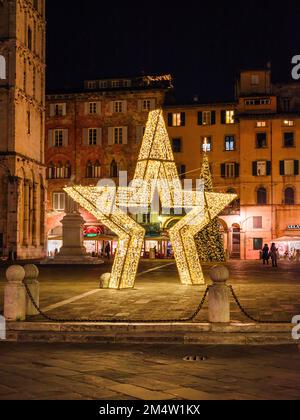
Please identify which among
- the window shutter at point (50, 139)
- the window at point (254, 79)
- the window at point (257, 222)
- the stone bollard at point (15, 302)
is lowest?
the stone bollard at point (15, 302)

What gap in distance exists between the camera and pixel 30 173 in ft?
197

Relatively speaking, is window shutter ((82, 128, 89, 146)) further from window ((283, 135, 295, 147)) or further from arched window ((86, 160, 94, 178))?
window ((283, 135, 295, 147))

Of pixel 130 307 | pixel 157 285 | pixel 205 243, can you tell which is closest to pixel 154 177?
pixel 157 285

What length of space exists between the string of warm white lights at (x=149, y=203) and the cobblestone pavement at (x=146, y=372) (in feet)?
30.3

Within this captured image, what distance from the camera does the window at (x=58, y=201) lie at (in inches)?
2554

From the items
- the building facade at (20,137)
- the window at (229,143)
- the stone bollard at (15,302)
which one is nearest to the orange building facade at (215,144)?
the window at (229,143)

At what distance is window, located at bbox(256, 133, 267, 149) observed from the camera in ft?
192

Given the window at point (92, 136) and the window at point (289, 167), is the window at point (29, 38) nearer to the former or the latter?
the window at point (92, 136)

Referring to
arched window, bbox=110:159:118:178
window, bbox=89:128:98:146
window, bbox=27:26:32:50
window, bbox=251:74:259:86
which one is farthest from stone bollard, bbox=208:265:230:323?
window, bbox=27:26:32:50

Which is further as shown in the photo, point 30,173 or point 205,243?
point 30,173

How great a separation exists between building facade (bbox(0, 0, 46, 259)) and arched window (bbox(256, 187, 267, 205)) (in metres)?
20.0

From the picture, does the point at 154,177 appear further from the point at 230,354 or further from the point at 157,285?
the point at 230,354

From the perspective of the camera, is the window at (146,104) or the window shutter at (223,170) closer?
the window shutter at (223,170)

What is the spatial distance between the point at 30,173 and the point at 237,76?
21.5 m
